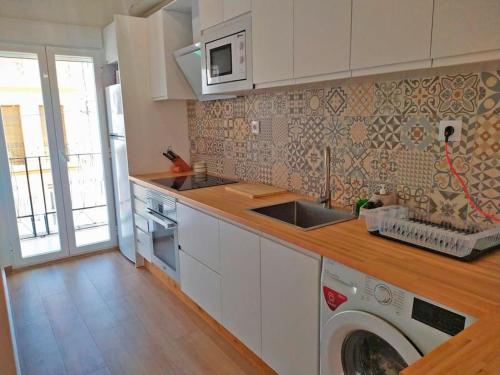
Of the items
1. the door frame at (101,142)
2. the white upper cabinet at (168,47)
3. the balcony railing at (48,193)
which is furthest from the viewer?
the balcony railing at (48,193)

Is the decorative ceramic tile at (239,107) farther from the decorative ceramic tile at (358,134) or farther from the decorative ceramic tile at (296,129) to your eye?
the decorative ceramic tile at (358,134)

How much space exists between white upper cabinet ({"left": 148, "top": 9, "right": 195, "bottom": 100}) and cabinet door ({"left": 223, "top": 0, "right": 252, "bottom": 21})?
0.98 metres

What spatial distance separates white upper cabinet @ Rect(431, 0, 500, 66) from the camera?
109 cm

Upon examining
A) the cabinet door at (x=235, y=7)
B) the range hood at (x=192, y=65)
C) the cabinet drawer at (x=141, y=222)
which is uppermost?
the cabinet door at (x=235, y=7)

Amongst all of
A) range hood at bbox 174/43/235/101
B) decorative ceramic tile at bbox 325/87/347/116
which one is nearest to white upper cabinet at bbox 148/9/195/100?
range hood at bbox 174/43/235/101

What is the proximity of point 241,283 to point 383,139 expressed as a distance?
1.05 metres

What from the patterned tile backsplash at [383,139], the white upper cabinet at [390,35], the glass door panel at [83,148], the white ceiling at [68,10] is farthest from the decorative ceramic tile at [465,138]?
the glass door panel at [83,148]

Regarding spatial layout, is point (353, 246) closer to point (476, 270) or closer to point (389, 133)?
point (476, 270)

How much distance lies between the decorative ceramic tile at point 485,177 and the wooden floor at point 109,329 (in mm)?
1460

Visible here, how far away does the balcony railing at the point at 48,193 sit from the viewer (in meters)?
3.49

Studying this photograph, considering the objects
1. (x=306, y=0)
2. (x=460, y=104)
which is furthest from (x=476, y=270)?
(x=306, y=0)

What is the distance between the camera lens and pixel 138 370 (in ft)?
6.70

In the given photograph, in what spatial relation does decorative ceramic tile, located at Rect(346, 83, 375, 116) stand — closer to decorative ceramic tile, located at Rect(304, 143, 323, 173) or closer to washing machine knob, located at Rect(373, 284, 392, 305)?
decorative ceramic tile, located at Rect(304, 143, 323, 173)

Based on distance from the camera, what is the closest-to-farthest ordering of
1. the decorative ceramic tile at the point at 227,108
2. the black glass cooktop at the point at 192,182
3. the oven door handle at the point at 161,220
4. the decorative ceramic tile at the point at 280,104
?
the decorative ceramic tile at the point at 280,104
the oven door handle at the point at 161,220
the black glass cooktop at the point at 192,182
the decorative ceramic tile at the point at 227,108
